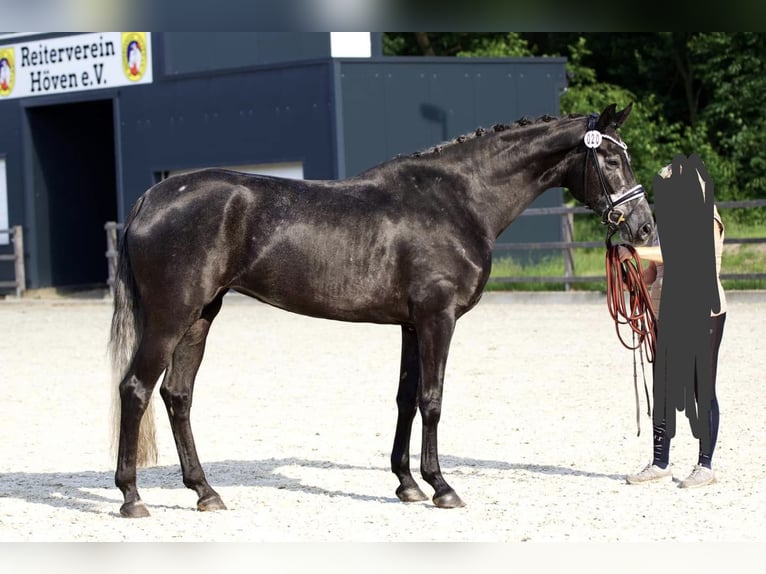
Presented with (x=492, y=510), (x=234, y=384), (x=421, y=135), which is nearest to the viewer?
(x=492, y=510)

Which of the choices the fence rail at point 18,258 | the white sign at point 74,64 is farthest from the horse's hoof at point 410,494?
the fence rail at point 18,258

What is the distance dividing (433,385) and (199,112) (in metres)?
13.6

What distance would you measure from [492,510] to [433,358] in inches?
27.5

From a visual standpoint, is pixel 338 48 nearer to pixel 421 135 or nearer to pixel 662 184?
pixel 421 135

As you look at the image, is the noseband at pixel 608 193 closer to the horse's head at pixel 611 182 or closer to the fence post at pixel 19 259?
the horse's head at pixel 611 182

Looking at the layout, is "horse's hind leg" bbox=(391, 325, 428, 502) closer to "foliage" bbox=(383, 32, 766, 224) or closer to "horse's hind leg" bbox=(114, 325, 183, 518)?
"horse's hind leg" bbox=(114, 325, 183, 518)

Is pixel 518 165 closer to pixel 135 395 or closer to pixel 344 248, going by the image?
pixel 344 248

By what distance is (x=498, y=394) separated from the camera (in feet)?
27.0

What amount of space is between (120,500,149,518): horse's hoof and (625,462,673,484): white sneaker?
225cm

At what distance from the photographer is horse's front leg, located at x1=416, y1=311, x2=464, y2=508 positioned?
4.92m

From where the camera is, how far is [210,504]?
4.93 m

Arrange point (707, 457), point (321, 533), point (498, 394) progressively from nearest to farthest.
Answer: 1. point (321, 533)
2. point (707, 457)
3. point (498, 394)

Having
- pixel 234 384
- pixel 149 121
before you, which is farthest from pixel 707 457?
pixel 149 121

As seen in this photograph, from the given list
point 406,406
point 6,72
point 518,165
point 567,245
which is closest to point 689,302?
point 518,165
